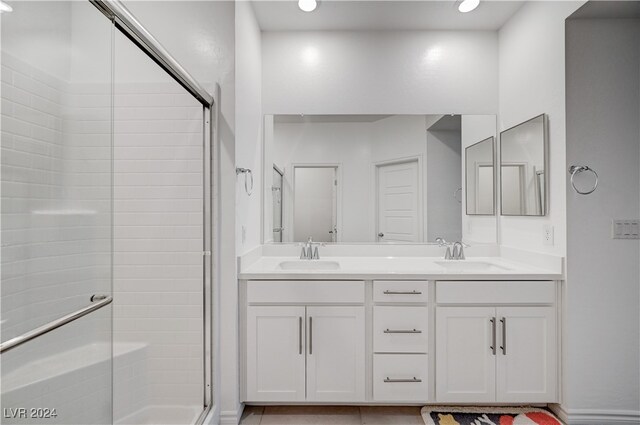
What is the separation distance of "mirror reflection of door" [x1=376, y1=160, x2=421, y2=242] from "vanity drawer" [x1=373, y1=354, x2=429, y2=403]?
91cm

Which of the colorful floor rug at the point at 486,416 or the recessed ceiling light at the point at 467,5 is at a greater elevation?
the recessed ceiling light at the point at 467,5

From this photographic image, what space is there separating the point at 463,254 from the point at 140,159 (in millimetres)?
2219

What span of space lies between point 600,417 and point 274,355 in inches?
71.0

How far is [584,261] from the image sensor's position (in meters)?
1.92

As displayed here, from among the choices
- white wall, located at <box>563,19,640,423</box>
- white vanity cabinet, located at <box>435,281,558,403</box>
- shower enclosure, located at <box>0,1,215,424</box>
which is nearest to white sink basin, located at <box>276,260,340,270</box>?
shower enclosure, located at <box>0,1,215,424</box>

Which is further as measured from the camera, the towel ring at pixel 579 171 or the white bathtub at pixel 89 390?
the towel ring at pixel 579 171

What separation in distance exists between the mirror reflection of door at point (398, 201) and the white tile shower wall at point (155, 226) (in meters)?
1.34

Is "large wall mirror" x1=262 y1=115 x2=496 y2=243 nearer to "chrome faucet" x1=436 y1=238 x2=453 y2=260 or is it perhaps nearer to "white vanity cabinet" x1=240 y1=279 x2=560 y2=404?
"chrome faucet" x1=436 y1=238 x2=453 y2=260

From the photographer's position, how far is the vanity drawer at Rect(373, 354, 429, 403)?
6.43ft

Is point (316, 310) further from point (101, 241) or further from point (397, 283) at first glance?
point (101, 241)

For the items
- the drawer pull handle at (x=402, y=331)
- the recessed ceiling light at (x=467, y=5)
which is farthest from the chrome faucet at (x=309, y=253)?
the recessed ceiling light at (x=467, y=5)

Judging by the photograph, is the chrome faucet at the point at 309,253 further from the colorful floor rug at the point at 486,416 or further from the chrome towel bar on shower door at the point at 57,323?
the chrome towel bar on shower door at the point at 57,323

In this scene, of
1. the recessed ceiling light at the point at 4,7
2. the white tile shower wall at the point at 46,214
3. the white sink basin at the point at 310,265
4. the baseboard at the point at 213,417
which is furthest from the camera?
the white sink basin at the point at 310,265

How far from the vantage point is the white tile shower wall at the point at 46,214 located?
1289mm
